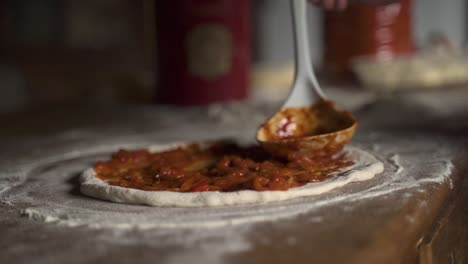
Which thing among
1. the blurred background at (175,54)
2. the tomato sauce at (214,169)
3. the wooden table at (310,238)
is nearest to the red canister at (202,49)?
the blurred background at (175,54)

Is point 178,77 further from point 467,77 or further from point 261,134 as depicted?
point 467,77

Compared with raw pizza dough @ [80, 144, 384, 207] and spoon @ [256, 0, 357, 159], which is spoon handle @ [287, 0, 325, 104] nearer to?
spoon @ [256, 0, 357, 159]

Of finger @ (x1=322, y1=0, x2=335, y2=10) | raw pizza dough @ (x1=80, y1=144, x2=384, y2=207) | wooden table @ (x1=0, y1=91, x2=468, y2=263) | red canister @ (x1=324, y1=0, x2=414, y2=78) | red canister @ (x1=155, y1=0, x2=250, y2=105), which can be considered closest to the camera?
wooden table @ (x1=0, y1=91, x2=468, y2=263)

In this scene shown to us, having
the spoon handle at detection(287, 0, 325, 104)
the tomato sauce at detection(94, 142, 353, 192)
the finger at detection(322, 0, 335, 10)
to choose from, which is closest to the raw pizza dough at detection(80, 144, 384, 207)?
the tomato sauce at detection(94, 142, 353, 192)

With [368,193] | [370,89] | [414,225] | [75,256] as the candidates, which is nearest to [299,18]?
[368,193]

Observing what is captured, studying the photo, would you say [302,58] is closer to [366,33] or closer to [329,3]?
[329,3]

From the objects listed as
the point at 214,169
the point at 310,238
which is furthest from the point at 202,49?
the point at 310,238
